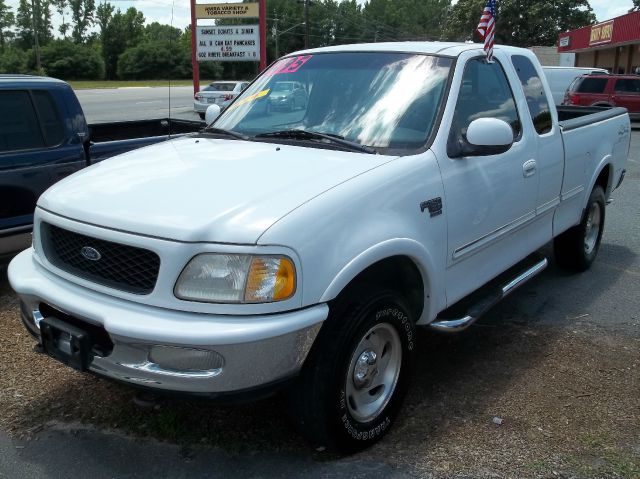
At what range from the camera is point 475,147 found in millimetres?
3705

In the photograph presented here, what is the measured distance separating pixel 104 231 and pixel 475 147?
204 centimetres

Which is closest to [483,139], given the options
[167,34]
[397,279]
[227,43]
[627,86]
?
[397,279]

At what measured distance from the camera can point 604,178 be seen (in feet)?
20.4

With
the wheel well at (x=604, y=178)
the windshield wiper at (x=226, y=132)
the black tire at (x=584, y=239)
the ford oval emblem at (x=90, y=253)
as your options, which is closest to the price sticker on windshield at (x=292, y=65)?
the windshield wiper at (x=226, y=132)

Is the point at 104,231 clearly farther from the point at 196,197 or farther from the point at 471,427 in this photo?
the point at 471,427

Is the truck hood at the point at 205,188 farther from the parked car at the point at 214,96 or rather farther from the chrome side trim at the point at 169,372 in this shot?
the parked car at the point at 214,96

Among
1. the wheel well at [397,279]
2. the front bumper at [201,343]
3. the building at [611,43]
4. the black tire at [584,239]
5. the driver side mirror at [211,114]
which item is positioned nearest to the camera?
the front bumper at [201,343]

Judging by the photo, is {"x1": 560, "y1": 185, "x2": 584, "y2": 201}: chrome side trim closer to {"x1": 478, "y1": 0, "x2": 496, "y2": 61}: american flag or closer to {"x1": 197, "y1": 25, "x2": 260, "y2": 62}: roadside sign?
{"x1": 478, "y1": 0, "x2": 496, "y2": 61}: american flag

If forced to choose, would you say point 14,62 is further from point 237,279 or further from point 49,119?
point 237,279

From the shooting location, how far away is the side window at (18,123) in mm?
5398

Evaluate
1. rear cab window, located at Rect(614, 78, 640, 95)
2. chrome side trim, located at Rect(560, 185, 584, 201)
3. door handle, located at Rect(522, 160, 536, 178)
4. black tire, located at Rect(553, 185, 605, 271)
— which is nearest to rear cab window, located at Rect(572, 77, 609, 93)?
rear cab window, located at Rect(614, 78, 640, 95)

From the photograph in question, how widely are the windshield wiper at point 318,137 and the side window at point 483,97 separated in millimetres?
574

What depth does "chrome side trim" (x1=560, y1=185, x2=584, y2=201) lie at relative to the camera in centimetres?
515

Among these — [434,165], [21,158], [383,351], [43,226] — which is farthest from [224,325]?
[21,158]
